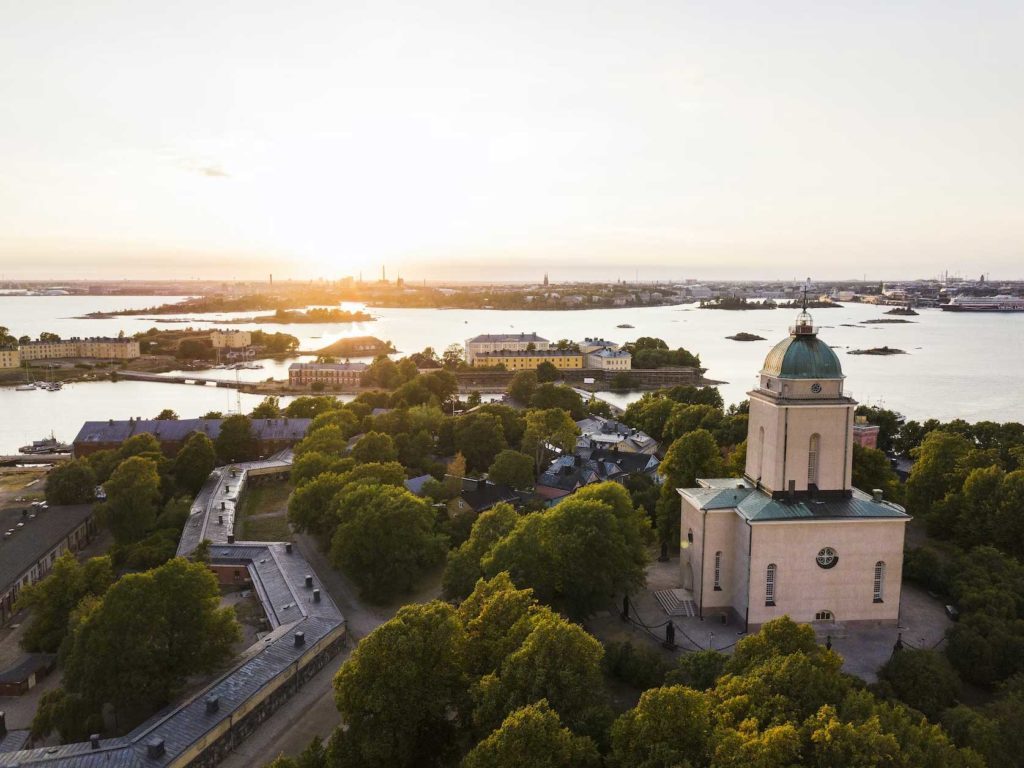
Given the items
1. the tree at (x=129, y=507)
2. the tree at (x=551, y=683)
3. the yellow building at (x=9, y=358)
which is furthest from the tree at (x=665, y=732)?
the yellow building at (x=9, y=358)

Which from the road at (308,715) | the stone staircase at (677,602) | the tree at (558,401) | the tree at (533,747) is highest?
the tree at (533,747)

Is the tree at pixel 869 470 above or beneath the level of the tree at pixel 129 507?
above

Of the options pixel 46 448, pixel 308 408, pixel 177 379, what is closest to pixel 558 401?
pixel 308 408

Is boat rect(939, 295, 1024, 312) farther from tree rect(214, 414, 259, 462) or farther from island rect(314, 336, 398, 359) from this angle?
tree rect(214, 414, 259, 462)

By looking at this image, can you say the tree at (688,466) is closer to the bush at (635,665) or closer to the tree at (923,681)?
the bush at (635,665)

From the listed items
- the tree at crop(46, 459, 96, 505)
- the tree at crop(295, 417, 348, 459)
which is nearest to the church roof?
the tree at crop(295, 417, 348, 459)

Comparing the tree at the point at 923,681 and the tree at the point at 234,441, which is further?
the tree at the point at 234,441
